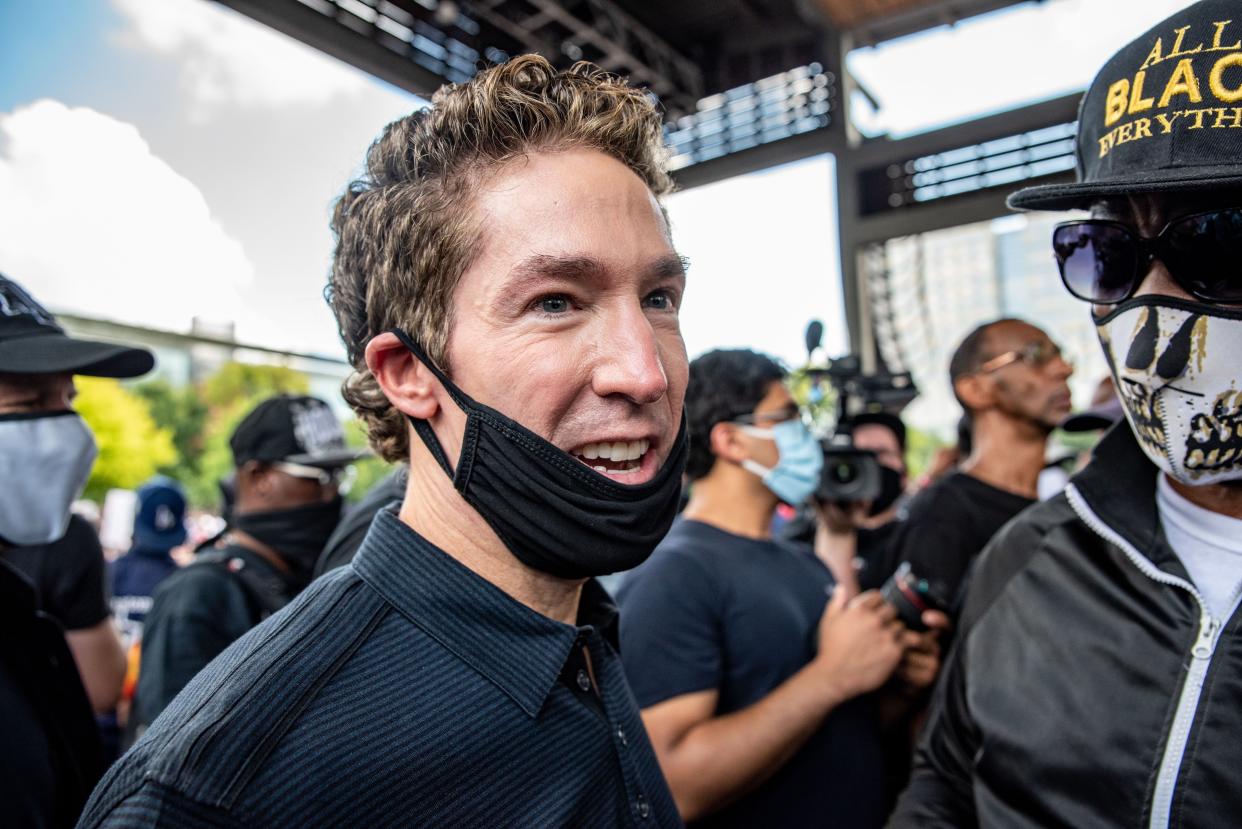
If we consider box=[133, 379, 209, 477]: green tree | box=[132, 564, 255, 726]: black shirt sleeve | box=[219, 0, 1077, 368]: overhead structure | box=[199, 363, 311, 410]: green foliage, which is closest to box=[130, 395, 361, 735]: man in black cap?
box=[132, 564, 255, 726]: black shirt sleeve

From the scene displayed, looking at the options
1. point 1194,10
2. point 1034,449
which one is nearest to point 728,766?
point 1194,10

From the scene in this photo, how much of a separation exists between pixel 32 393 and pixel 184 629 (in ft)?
2.74

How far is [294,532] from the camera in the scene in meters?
3.20

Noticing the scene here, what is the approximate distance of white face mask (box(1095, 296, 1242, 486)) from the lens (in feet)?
3.74

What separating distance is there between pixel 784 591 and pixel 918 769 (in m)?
0.76

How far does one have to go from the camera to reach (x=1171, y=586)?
4.11 ft

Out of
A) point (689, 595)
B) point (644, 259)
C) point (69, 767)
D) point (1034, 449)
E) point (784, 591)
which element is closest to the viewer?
point (644, 259)

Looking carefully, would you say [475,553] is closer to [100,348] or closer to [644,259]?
[644,259]

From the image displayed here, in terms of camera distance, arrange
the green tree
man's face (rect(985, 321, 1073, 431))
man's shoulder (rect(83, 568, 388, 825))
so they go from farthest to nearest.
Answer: the green tree → man's face (rect(985, 321, 1073, 431)) → man's shoulder (rect(83, 568, 388, 825))

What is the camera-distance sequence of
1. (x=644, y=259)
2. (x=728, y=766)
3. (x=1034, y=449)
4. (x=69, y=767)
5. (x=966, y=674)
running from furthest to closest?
(x=1034, y=449), (x=728, y=766), (x=69, y=767), (x=966, y=674), (x=644, y=259)

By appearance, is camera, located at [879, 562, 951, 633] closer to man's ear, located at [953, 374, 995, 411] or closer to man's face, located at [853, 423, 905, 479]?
man's ear, located at [953, 374, 995, 411]

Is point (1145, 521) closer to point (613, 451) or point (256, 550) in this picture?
point (613, 451)

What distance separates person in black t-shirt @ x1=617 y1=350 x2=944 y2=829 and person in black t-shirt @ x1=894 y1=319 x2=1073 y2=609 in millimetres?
680

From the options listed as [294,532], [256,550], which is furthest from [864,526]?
[256,550]
